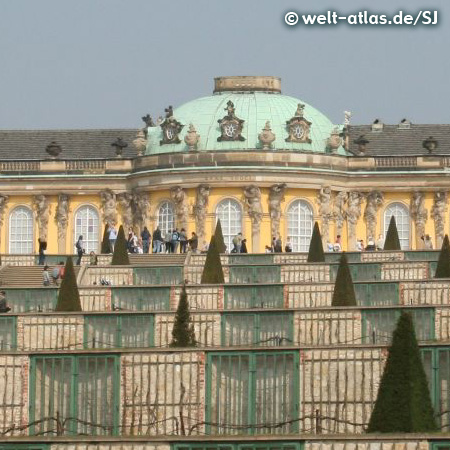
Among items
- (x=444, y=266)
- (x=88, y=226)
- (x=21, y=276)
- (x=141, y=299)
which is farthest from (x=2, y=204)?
(x=141, y=299)

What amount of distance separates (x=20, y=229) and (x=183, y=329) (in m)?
44.8

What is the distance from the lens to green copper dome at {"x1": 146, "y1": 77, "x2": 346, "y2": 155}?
7725 centimetres

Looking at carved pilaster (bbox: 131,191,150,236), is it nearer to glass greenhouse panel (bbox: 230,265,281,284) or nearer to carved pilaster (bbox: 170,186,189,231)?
carved pilaster (bbox: 170,186,189,231)

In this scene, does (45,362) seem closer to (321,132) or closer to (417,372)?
(417,372)

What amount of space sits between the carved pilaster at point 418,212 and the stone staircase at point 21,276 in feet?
81.9

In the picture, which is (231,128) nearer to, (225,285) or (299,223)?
(299,223)

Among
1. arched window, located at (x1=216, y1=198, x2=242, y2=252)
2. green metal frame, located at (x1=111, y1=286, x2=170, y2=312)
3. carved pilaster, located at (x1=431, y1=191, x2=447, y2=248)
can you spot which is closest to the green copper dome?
arched window, located at (x1=216, y1=198, x2=242, y2=252)

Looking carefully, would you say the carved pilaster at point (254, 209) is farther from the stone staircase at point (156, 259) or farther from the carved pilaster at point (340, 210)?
the stone staircase at point (156, 259)

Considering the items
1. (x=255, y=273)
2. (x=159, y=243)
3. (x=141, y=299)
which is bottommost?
(x=141, y=299)

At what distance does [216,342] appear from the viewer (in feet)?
120

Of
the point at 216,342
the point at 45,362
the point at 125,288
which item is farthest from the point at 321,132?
the point at 45,362

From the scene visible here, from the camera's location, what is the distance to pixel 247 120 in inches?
3059

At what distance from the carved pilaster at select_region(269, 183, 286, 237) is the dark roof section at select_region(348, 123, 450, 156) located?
489 cm

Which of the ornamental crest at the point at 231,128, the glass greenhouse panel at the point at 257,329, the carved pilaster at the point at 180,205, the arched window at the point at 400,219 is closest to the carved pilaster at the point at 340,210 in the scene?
the arched window at the point at 400,219
